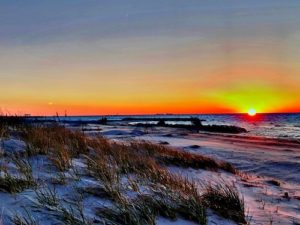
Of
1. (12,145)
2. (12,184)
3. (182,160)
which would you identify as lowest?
(182,160)

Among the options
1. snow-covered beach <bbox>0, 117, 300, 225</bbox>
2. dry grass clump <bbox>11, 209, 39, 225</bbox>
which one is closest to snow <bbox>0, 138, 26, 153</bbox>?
snow-covered beach <bbox>0, 117, 300, 225</bbox>

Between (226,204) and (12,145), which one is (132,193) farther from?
(12,145)

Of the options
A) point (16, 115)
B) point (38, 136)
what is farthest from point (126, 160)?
point (16, 115)

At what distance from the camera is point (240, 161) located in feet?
48.0

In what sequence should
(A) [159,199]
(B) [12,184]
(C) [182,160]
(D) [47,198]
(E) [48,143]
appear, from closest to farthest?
(D) [47,198]
(B) [12,184]
(A) [159,199]
(E) [48,143]
(C) [182,160]

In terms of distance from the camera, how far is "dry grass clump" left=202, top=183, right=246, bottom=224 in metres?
5.36

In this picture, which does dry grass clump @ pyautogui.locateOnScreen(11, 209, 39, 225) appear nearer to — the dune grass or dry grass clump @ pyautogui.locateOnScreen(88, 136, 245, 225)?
Result: the dune grass

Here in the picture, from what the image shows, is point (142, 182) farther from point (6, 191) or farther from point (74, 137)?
point (74, 137)

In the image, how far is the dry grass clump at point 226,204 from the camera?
5.36m

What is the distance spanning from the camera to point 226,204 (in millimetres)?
5766

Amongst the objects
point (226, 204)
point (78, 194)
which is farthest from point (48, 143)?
point (226, 204)

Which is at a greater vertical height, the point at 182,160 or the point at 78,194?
the point at 78,194

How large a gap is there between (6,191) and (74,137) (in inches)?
220

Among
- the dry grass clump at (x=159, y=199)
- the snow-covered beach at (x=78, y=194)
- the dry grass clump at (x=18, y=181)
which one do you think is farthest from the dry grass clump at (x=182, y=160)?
the dry grass clump at (x=18, y=181)
